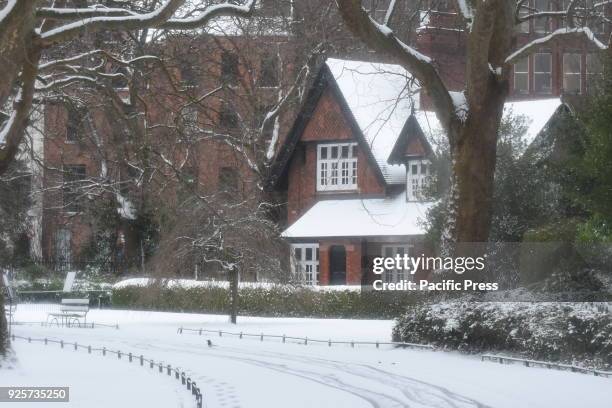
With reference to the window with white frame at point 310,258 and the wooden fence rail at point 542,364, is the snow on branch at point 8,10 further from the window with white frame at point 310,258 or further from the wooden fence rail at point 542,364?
the window with white frame at point 310,258

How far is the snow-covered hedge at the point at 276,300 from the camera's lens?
120 ft

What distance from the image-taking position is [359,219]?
146 feet

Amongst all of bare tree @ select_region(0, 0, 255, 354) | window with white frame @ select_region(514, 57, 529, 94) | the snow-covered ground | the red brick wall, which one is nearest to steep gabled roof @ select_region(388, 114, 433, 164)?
the red brick wall

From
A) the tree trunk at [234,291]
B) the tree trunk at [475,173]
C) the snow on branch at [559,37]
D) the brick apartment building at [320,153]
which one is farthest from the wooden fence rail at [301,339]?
the brick apartment building at [320,153]

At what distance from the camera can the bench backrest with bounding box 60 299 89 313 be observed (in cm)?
3499

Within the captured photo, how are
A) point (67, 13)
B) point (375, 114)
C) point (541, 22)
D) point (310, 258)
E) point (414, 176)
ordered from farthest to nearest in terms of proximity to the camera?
point (541, 22) < point (310, 258) < point (375, 114) < point (414, 176) < point (67, 13)

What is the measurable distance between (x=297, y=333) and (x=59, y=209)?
2903cm

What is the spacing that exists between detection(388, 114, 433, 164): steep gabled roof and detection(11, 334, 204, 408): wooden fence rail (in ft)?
58.5

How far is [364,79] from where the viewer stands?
1906 inches

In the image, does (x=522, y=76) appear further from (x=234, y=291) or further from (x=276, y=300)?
(x=234, y=291)

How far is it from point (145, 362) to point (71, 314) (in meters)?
13.4

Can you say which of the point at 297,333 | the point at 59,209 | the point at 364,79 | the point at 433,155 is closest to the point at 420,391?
the point at 297,333

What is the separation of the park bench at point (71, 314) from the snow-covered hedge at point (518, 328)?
13.4m

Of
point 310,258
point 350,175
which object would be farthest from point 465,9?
point 310,258
